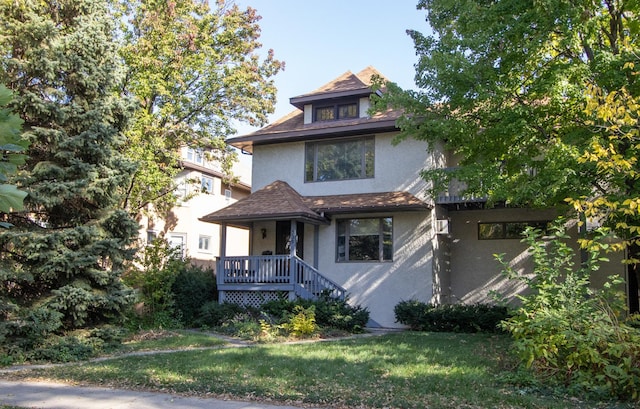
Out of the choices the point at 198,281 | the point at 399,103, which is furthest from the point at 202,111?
the point at 399,103

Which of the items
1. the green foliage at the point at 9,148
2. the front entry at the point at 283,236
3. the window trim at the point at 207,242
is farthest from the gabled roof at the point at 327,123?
the green foliage at the point at 9,148

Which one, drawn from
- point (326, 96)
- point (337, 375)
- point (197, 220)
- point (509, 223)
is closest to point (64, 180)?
point (337, 375)

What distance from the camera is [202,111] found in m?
21.3

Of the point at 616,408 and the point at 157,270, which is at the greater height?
the point at 157,270

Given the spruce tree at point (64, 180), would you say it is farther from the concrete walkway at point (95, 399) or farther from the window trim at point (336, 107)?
the window trim at point (336, 107)

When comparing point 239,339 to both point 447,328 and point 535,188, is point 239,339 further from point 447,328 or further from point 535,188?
point 535,188

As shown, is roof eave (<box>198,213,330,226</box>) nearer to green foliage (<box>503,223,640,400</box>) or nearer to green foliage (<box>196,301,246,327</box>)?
green foliage (<box>196,301,246,327</box>)

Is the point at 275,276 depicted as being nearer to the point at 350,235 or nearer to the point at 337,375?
Result: the point at 350,235

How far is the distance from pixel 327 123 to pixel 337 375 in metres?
12.4

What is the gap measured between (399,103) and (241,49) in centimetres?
1000

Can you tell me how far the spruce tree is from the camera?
1132 centimetres

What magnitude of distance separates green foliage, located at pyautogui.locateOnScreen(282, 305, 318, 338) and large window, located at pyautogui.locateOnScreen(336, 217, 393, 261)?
398cm

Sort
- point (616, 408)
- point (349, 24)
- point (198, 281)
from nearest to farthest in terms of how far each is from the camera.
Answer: point (616, 408)
point (349, 24)
point (198, 281)

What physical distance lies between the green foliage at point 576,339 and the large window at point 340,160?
10333 mm
